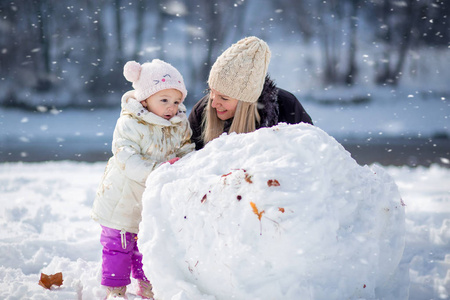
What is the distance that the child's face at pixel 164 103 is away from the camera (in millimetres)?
2992

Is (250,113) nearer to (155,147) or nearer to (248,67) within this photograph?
(248,67)

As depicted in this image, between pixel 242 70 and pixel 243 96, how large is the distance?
0.22 m

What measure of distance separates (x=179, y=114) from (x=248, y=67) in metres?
0.75

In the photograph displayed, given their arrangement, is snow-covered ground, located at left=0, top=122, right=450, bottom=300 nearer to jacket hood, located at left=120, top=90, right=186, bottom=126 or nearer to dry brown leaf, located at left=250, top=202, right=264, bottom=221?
dry brown leaf, located at left=250, top=202, right=264, bottom=221

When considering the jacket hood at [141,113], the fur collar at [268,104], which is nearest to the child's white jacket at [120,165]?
the jacket hood at [141,113]

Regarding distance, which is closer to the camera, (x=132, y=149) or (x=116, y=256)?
(x=132, y=149)

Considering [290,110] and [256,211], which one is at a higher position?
[256,211]

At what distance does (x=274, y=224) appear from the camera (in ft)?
6.20

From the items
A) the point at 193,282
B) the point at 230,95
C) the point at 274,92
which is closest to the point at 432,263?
the point at 274,92

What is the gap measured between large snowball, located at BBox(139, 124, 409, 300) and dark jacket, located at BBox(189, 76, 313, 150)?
1359 millimetres

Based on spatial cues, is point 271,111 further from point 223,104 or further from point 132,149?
point 132,149

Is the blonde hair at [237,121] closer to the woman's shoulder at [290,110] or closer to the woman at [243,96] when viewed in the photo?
the woman at [243,96]

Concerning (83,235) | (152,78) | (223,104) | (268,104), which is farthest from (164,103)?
(83,235)

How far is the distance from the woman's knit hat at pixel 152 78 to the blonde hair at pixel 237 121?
0.57m
